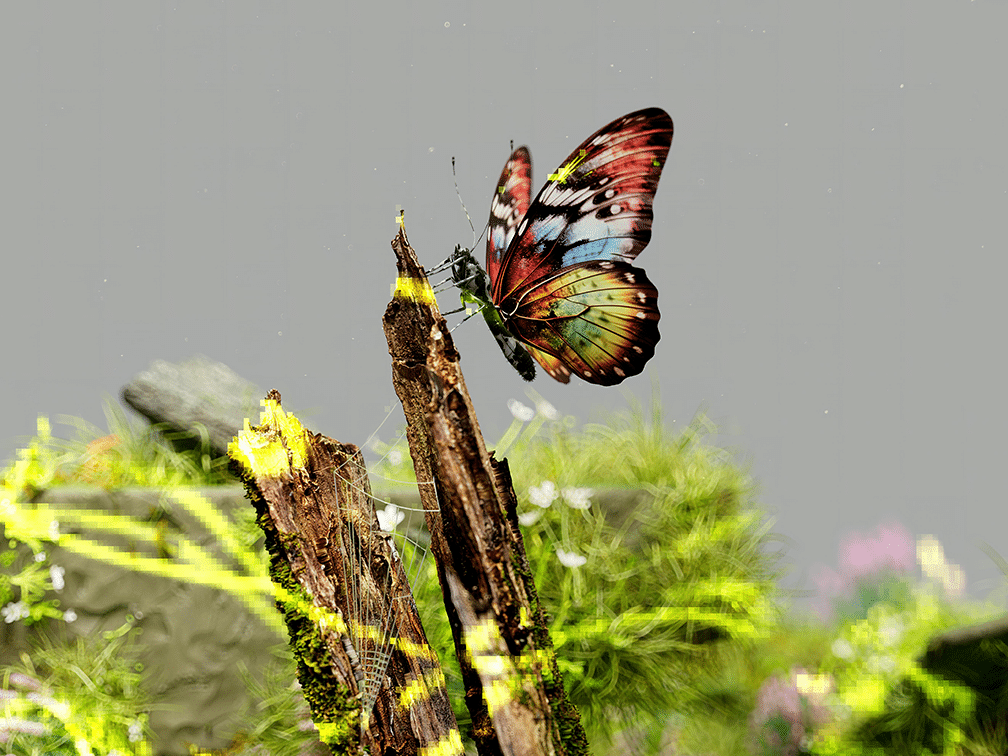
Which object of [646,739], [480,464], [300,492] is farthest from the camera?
[646,739]

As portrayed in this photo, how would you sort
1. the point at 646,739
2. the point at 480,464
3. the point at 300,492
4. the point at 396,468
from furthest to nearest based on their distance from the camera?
1. the point at 396,468
2. the point at 646,739
3. the point at 300,492
4. the point at 480,464

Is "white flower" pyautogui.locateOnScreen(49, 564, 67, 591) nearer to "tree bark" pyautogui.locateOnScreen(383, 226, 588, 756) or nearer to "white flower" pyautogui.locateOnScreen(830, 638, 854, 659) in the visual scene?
"tree bark" pyautogui.locateOnScreen(383, 226, 588, 756)

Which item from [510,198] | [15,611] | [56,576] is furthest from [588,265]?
[15,611]

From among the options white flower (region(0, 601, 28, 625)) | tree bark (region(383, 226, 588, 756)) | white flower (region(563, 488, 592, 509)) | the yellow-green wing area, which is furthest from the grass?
tree bark (region(383, 226, 588, 756))

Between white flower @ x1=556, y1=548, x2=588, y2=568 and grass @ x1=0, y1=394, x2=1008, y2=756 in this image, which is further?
white flower @ x1=556, y1=548, x2=588, y2=568

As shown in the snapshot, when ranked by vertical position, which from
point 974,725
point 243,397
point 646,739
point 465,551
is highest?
point 243,397

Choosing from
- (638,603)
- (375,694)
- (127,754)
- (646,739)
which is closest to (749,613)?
(638,603)

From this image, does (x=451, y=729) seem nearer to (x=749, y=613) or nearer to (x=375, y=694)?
(x=375, y=694)
